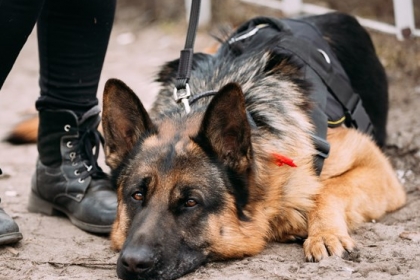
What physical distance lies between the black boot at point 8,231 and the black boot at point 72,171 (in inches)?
19.4

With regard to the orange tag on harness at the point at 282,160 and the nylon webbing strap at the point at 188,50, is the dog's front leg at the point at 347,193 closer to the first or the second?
the orange tag on harness at the point at 282,160

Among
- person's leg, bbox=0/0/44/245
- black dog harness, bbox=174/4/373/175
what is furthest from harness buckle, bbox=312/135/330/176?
person's leg, bbox=0/0/44/245

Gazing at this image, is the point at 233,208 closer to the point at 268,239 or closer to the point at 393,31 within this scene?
the point at 268,239

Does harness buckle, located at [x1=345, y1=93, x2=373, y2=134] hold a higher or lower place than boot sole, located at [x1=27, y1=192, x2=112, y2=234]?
higher

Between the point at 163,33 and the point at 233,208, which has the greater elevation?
the point at 233,208

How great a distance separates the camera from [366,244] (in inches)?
133

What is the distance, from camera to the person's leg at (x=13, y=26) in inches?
125

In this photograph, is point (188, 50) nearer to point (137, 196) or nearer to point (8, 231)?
point (137, 196)

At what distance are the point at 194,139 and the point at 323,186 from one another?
83 centimetres

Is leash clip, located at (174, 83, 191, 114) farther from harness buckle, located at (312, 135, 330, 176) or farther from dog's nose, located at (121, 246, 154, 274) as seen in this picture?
dog's nose, located at (121, 246, 154, 274)

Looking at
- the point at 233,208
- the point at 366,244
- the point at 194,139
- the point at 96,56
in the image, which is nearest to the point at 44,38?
the point at 96,56

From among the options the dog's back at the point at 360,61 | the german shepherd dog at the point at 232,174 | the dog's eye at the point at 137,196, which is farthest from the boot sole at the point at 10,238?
the dog's back at the point at 360,61

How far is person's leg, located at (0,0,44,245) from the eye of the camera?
10.4ft

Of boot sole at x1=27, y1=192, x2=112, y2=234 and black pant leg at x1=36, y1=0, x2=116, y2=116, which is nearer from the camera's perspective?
black pant leg at x1=36, y1=0, x2=116, y2=116
